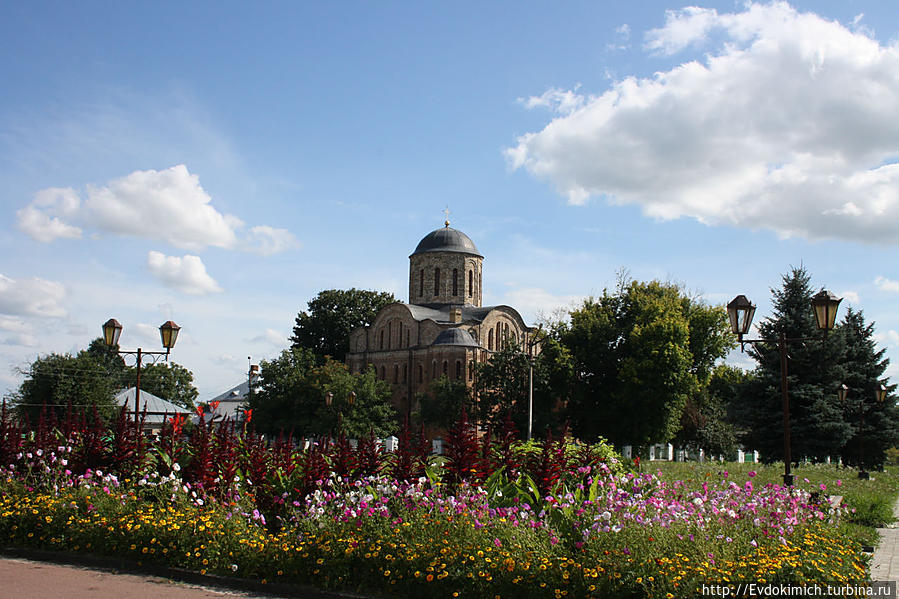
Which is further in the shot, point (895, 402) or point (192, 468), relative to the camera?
point (895, 402)

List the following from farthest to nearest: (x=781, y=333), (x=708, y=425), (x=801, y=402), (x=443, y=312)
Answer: (x=443, y=312) < (x=708, y=425) < (x=801, y=402) < (x=781, y=333)

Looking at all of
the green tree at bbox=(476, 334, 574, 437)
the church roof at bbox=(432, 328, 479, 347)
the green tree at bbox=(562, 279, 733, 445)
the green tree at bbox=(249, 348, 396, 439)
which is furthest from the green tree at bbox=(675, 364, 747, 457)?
the green tree at bbox=(249, 348, 396, 439)

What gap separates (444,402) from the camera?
148ft

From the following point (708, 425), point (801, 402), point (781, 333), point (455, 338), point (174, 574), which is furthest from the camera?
point (455, 338)

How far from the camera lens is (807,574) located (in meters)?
6.20

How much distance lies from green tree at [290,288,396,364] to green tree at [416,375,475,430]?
19.0 meters

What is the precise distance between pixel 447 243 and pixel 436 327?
8798 mm

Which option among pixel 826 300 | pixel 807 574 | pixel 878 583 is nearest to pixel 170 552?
pixel 807 574

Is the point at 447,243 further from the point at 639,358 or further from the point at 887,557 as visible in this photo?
the point at 887,557

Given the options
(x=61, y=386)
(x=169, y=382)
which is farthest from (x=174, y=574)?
(x=169, y=382)

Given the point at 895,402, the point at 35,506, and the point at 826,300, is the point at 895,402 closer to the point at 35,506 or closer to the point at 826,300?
the point at 826,300

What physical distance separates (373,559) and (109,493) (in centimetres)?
404

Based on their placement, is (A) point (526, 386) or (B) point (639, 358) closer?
(B) point (639, 358)

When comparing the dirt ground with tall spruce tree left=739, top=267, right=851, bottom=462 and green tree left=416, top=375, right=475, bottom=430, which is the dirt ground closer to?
tall spruce tree left=739, top=267, right=851, bottom=462
